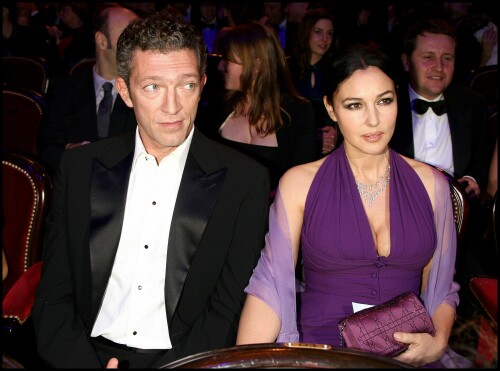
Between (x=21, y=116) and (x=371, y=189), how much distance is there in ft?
7.67

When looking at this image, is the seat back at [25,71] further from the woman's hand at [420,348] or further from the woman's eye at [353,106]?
the woman's hand at [420,348]

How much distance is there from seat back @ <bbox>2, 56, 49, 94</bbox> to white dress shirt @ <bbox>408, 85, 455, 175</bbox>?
9.90ft

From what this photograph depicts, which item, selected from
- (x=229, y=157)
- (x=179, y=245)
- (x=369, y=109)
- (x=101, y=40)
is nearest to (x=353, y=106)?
(x=369, y=109)

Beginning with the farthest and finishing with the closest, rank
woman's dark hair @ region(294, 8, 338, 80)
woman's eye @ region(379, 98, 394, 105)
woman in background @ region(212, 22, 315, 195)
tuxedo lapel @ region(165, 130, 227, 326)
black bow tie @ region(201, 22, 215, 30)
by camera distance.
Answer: black bow tie @ region(201, 22, 215, 30), woman's dark hair @ region(294, 8, 338, 80), woman in background @ region(212, 22, 315, 195), woman's eye @ region(379, 98, 394, 105), tuxedo lapel @ region(165, 130, 227, 326)

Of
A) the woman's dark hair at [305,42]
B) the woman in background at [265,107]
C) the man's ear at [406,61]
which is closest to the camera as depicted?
the woman in background at [265,107]

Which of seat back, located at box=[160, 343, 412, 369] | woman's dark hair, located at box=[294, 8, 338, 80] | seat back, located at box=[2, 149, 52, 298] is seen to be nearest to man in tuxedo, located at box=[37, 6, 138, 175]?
seat back, located at box=[2, 149, 52, 298]

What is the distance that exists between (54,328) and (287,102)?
185 cm

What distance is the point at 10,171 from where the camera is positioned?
237 cm

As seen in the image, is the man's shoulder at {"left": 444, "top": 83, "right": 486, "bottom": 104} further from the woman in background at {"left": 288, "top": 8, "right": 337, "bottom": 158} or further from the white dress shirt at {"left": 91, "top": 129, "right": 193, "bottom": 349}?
the white dress shirt at {"left": 91, "top": 129, "right": 193, "bottom": 349}

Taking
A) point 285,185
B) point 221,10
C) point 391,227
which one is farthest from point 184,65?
point 221,10

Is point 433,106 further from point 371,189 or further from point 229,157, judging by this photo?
point 229,157

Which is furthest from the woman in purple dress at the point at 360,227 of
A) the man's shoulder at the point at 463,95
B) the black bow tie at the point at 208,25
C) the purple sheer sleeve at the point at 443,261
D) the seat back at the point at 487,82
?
the black bow tie at the point at 208,25

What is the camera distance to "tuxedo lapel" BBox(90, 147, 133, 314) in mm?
1865

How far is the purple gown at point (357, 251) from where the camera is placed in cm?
202
